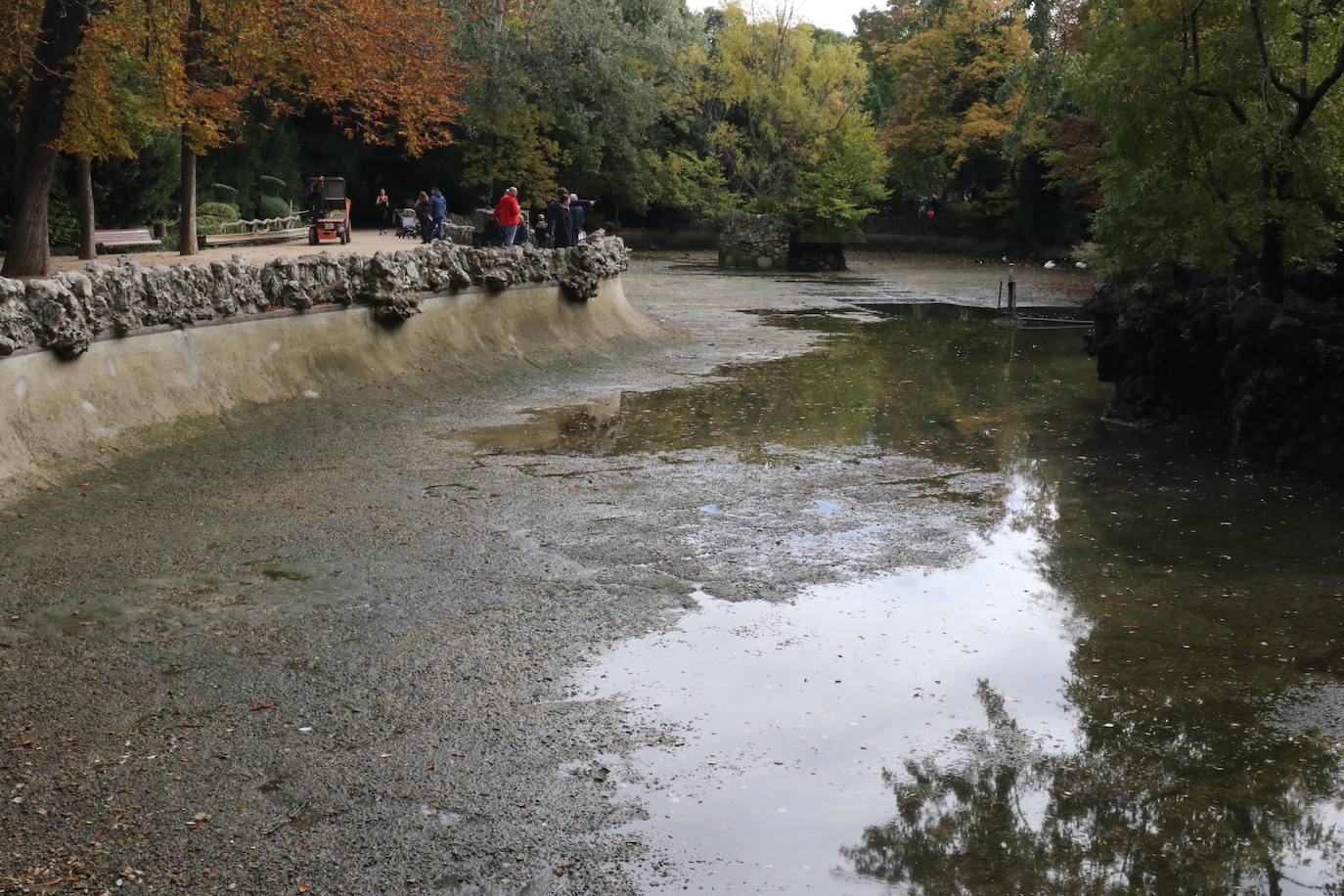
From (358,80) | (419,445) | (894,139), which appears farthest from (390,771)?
(894,139)

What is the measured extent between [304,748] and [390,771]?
59 centimetres

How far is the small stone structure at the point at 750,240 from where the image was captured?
Result: 49.8 meters

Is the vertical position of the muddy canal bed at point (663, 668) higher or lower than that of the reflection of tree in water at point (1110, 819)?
higher

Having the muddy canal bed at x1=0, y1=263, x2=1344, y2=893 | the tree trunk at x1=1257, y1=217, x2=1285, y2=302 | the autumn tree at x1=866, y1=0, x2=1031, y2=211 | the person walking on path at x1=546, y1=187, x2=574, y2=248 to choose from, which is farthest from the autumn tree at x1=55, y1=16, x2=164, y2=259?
the autumn tree at x1=866, y1=0, x2=1031, y2=211

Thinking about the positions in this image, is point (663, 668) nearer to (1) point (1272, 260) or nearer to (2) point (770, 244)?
(1) point (1272, 260)

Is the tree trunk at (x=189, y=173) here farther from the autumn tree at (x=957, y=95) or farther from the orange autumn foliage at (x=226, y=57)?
the autumn tree at (x=957, y=95)

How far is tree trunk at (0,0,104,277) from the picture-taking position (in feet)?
57.4

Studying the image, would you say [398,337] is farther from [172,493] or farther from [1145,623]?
[1145,623]

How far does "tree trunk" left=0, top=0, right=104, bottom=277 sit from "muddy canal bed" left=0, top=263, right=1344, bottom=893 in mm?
4997

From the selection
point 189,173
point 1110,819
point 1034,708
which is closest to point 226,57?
point 189,173

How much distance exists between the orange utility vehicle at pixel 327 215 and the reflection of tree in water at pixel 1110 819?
2480 centimetres

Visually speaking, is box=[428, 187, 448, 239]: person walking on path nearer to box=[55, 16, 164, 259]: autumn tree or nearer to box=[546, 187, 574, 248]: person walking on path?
box=[546, 187, 574, 248]: person walking on path

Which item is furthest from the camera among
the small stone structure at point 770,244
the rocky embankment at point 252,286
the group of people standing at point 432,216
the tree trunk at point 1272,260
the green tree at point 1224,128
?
the small stone structure at point 770,244

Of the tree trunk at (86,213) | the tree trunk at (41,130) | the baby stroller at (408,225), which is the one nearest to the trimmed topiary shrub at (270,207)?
the baby stroller at (408,225)
